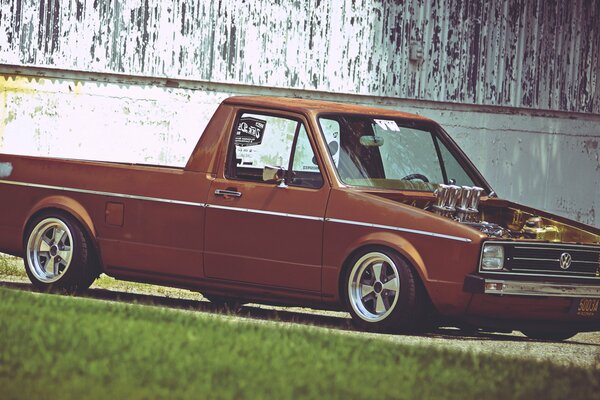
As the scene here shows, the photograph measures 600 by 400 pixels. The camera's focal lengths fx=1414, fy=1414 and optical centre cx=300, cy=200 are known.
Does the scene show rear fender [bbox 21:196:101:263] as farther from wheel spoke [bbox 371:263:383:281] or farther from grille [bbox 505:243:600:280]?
grille [bbox 505:243:600:280]

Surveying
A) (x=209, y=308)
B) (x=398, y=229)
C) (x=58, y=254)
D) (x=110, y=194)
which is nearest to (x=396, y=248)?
(x=398, y=229)

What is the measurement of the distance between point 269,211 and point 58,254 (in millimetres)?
2052

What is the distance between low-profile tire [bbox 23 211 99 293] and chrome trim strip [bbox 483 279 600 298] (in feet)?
11.6

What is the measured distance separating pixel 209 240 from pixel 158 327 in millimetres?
2777

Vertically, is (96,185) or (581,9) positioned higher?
(581,9)

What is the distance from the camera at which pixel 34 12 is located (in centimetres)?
2003

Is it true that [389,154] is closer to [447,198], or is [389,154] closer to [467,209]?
[447,198]

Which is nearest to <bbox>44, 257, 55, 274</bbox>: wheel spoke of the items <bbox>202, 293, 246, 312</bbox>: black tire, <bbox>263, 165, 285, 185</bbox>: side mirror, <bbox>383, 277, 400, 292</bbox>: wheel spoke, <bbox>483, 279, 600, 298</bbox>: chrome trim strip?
<bbox>202, 293, 246, 312</bbox>: black tire

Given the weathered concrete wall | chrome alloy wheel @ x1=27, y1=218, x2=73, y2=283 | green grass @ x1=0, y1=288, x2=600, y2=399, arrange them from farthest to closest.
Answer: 1. the weathered concrete wall
2. chrome alloy wheel @ x1=27, y1=218, x2=73, y2=283
3. green grass @ x1=0, y1=288, x2=600, y2=399

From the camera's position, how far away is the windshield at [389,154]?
10734mm

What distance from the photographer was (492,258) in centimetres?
972

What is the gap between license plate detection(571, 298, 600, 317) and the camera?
10.2 m

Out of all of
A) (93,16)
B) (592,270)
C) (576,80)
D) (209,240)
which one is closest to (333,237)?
(209,240)

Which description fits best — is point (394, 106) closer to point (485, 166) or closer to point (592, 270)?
point (485, 166)
